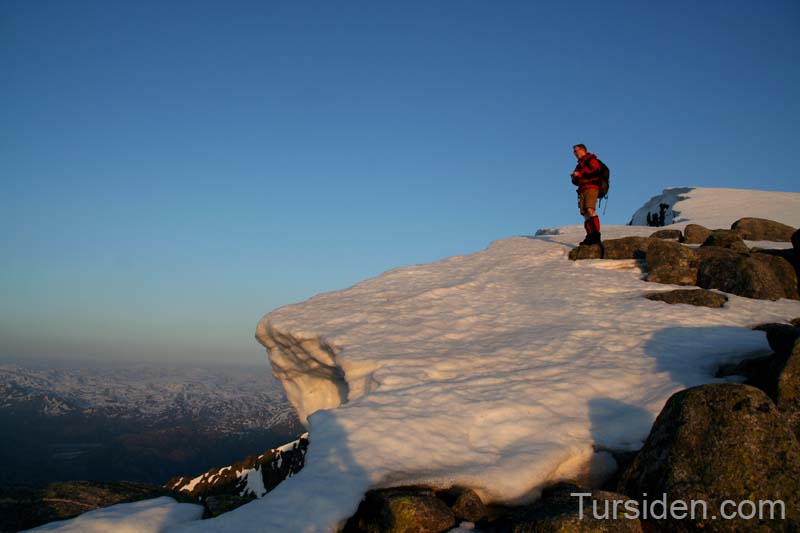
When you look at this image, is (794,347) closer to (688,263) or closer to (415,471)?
(415,471)

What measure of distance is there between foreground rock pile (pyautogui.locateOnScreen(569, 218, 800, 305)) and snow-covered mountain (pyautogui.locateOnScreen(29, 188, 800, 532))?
0.56m

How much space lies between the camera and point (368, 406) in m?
7.34

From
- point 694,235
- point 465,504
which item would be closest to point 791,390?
point 465,504

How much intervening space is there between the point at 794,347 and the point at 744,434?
1.98 meters

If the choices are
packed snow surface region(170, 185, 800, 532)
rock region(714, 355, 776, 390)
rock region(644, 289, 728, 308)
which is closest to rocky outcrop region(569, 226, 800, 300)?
packed snow surface region(170, 185, 800, 532)

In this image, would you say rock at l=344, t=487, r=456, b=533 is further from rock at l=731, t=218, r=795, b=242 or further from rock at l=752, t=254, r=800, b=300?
rock at l=731, t=218, r=795, b=242

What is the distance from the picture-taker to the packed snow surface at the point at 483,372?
5.79 meters

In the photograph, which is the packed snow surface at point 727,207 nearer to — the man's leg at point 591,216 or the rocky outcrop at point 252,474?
the man's leg at point 591,216

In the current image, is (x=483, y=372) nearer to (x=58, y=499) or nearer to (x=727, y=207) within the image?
(x=58, y=499)

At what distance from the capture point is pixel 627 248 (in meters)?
15.9

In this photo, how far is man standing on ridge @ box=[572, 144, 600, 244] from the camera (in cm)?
1575

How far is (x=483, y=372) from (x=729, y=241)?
1130 cm

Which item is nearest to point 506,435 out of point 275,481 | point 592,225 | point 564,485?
point 564,485

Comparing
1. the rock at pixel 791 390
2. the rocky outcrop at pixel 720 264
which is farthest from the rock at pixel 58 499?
the rocky outcrop at pixel 720 264
